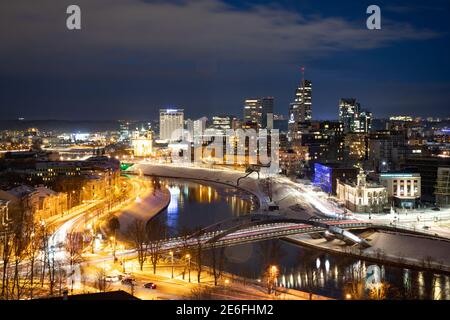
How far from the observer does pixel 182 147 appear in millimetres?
32344

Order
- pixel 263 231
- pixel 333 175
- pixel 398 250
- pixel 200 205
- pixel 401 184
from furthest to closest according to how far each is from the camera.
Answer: pixel 333 175 → pixel 200 205 → pixel 401 184 → pixel 263 231 → pixel 398 250

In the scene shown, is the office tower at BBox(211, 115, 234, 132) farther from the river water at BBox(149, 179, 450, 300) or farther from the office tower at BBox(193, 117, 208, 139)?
the river water at BBox(149, 179, 450, 300)

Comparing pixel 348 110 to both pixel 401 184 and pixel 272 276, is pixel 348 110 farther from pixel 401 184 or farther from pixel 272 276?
pixel 272 276

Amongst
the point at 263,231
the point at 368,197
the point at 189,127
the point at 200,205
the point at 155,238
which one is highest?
Result: the point at 189,127

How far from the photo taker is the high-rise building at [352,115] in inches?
1401

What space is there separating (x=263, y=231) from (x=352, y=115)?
29572 millimetres

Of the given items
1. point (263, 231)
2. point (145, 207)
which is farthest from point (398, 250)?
point (145, 207)

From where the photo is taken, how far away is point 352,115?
1433 inches

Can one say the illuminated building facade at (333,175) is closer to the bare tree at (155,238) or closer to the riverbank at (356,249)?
the riverbank at (356,249)

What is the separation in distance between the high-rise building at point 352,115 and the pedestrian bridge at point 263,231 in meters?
27.6

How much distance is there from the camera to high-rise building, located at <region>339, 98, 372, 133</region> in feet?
117

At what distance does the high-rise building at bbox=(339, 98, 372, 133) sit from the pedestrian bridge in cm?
2755

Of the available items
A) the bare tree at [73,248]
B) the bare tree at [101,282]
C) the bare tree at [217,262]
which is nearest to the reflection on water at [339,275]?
the bare tree at [217,262]
